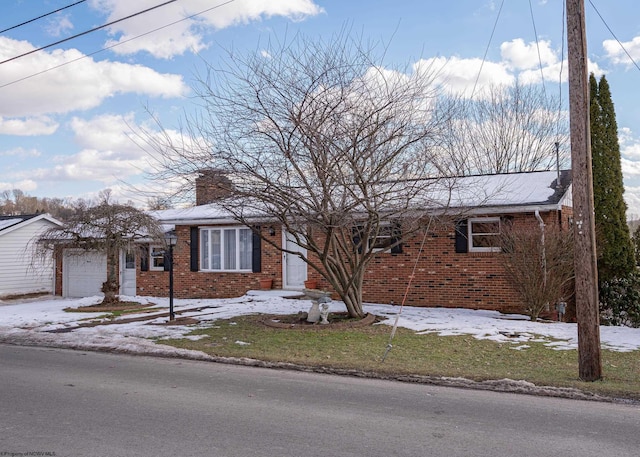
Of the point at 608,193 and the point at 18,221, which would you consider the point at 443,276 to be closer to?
the point at 608,193

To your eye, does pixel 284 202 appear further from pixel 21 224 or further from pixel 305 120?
pixel 21 224

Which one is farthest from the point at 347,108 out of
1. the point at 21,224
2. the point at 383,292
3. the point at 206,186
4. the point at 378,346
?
the point at 21,224

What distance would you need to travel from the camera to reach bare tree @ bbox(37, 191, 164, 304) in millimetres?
17391

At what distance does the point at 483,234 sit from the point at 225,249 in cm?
898

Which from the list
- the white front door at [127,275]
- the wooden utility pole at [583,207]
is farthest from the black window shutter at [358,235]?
the white front door at [127,275]

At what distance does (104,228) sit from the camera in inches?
688

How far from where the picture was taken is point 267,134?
11617 millimetres

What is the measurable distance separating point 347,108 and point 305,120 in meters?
0.88

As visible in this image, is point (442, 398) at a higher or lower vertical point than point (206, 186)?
lower

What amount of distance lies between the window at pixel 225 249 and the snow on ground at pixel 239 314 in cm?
184

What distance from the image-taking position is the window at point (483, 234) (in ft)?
51.3

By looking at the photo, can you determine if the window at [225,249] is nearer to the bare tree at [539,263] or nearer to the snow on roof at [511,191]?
the snow on roof at [511,191]

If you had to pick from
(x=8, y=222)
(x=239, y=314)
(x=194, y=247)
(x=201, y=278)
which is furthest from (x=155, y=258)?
(x=8, y=222)

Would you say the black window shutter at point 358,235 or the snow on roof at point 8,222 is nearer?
the black window shutter at point 358,235
